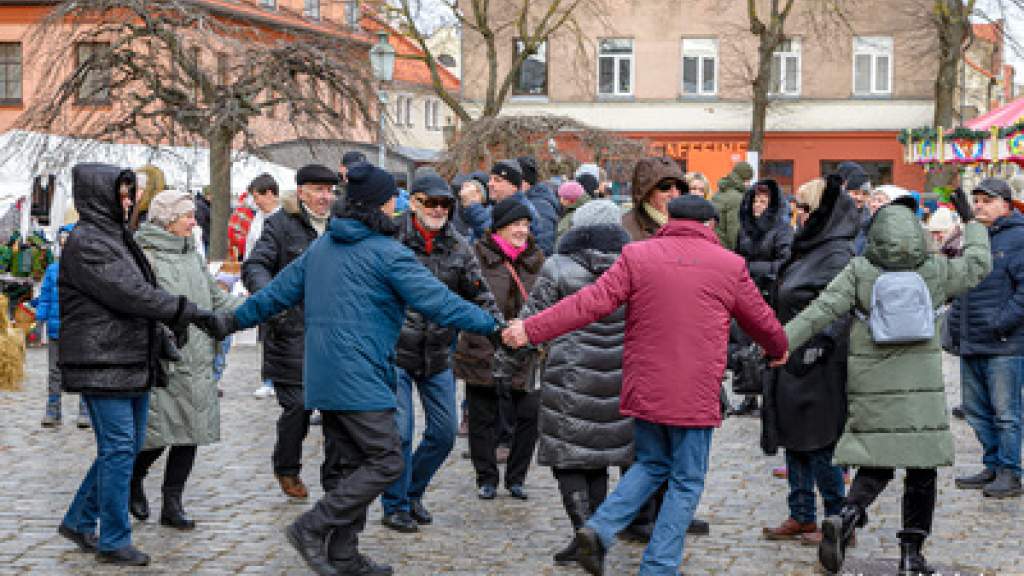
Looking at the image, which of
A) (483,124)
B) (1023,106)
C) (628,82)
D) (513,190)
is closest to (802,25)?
(628,82)

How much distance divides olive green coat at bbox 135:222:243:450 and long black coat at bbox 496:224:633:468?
6.11 feet

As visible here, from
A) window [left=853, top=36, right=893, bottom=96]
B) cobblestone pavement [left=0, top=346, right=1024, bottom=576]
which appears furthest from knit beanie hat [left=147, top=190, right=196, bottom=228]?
window [left=853, top=36, right=893, bottom=96]

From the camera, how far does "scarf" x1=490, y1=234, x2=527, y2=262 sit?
30.8 ft

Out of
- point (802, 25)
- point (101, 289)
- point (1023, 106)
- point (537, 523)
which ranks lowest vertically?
point (537, 523)

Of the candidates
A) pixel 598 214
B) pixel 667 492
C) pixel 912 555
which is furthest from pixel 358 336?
Answer: pixel 912 555

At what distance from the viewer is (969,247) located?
25.6 ft

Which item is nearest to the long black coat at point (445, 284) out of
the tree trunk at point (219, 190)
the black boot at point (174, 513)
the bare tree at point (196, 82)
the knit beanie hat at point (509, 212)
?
the knit beanie hat at point (509, 212)

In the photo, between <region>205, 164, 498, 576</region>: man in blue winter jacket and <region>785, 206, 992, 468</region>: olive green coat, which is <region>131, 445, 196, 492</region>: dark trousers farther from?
<region>785, 206, 992, 468</region>: olive green coat

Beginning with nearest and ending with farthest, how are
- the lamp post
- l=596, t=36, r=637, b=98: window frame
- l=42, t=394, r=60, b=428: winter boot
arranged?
l=42, t=394, r=60, b=428: winter boot, the lamp post, l=596, t=36, r=637, b=98: window frame

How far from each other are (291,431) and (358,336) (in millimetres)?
2387

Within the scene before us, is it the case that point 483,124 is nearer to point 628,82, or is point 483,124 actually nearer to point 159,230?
point 159,230

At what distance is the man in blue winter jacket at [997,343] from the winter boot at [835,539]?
2633 mm

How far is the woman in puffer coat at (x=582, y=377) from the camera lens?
7230mm

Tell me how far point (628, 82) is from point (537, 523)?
129 feet
